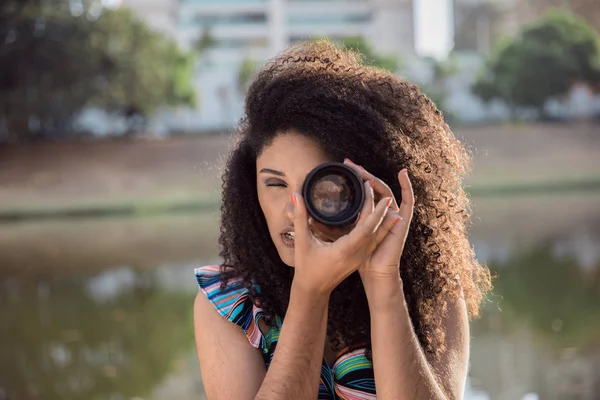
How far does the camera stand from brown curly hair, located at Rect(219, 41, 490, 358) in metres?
1.30

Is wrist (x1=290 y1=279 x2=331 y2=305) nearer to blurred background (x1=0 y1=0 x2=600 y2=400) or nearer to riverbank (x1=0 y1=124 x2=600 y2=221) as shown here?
blurred background (x1=0 y1=0 x2=600 y2=400)

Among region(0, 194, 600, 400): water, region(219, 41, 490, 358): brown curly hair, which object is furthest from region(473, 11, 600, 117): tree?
region(219, 41, 490, 358): brown curly hair

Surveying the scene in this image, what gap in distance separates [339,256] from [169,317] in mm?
4733

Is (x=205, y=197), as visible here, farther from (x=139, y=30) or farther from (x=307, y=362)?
(x=307, y=362)

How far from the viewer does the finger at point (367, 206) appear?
44.8 inches

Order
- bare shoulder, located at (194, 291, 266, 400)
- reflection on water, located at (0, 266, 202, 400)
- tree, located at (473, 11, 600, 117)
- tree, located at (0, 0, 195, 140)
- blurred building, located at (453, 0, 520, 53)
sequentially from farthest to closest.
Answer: blurred building, located at (453, 0, 520, 53)
tree, located at (473, 11, 600, 117)
tree, located at (0, 0, 195, 140)
reflection on water, located at (0, 266, 202, 400)
bare shoulder, located at (194, 291, 266, 400)

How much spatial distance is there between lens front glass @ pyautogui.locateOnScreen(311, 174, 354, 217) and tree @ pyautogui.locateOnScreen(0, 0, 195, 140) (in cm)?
2141

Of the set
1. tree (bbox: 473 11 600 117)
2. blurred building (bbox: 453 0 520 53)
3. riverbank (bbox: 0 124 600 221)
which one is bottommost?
riverbank (bbox: 0 124 600 221)

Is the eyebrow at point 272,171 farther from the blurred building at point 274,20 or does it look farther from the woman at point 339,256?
the blurred building at point 274,20

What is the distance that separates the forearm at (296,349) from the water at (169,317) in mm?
847

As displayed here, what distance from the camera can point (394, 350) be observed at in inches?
46.6

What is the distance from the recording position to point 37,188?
2022cm

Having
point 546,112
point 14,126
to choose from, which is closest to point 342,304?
point 14,126

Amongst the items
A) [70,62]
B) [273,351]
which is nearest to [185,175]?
[70,62]
